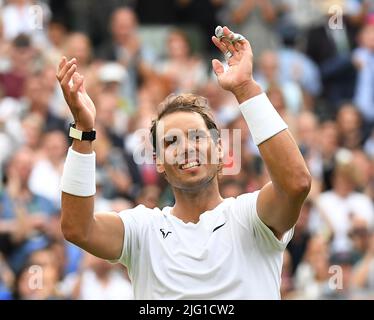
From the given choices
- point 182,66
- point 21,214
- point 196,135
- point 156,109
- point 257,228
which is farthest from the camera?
point 182,66

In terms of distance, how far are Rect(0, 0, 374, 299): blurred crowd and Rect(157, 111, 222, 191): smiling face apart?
14.1 ft

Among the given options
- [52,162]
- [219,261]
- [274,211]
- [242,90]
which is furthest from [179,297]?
[52,162]

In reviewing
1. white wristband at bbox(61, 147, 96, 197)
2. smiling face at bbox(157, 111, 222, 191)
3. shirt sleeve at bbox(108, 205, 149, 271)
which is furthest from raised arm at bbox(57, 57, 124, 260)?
smiling face at bbox(157, 111, 222, 191)

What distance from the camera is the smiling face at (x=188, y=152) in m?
5.27

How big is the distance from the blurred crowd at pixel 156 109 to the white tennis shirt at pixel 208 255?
4205 mm

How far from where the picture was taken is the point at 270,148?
5008mm

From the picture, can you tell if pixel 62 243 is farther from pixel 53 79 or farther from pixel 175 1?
pixel 175 1

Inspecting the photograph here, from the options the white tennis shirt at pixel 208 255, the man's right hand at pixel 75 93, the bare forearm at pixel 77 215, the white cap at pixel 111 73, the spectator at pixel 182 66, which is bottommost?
the white tennis shirt at pixel 208 255

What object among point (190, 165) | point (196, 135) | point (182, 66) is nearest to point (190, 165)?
point (190, 165)

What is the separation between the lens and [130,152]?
1195 cm

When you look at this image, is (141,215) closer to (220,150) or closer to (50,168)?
(220,150)

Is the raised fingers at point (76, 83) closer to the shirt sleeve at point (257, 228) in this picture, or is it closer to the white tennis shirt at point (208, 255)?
the white tennis shirt at point (208, 255)

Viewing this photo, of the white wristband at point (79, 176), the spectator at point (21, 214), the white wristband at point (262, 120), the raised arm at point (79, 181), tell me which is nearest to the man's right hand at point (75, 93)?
the raised arm at point (79, 181)

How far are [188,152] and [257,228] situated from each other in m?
0.46
